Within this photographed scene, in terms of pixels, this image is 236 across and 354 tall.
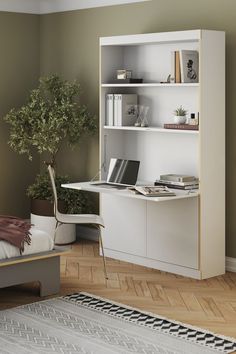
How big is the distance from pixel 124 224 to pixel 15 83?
222cm

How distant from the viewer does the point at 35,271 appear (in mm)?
5590

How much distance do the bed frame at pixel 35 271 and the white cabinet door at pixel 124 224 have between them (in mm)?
1184

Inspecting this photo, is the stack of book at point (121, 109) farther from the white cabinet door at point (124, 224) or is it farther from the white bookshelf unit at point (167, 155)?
the white cabinet door at point (124, 224)

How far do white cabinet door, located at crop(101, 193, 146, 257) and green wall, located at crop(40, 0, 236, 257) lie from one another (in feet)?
2.54

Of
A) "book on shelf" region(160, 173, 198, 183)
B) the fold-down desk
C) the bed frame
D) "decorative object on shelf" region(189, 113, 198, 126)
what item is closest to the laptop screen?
the fold-down desk

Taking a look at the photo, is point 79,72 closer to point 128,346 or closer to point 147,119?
point 147,119

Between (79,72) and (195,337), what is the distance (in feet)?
12.4

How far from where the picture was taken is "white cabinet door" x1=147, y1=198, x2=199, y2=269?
6238 millimetres

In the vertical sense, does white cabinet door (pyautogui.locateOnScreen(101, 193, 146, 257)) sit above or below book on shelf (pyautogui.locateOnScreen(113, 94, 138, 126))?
below

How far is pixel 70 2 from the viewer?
7.78 meters

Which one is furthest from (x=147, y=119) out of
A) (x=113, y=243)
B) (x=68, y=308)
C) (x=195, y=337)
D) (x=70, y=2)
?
(x=195, y=337)

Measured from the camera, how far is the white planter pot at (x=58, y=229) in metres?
7.46

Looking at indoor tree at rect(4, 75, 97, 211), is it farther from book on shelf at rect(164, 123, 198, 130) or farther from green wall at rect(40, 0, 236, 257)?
book on shelf at rect(164, 123, 198, 130)

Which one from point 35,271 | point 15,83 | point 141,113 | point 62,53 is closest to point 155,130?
point 141,113
